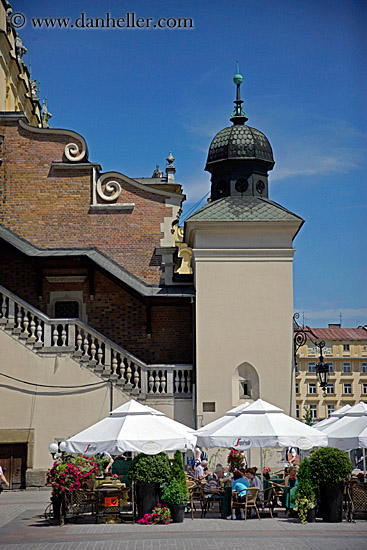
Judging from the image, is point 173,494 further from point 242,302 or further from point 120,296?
point 120,296

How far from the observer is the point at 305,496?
16.7m

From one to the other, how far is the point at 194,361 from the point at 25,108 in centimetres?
1661

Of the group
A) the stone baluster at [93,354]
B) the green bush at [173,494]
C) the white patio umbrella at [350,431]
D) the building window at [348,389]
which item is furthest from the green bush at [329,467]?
the building window at [348,389]

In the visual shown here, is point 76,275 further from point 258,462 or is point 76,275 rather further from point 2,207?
point 258,462

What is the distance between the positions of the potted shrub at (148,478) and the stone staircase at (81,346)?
787 centimetres

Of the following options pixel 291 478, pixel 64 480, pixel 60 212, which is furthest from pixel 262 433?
pixel 60 212

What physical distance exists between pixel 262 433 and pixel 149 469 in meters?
2.97

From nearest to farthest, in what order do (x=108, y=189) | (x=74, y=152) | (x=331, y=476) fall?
(x=331, y=476)
(x=74, y=152)
(x=108, y=189)

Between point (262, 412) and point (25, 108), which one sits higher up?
point (25, 108)

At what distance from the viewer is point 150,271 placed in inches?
1077

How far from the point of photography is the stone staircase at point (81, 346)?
80.5ft

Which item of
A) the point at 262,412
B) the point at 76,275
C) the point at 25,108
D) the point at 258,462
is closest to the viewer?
the point at 262,412

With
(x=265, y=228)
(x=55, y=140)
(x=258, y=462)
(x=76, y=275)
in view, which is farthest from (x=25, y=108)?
(x=258, y=462)

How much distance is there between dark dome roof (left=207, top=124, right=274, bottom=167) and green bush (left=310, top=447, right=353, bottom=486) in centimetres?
1419
